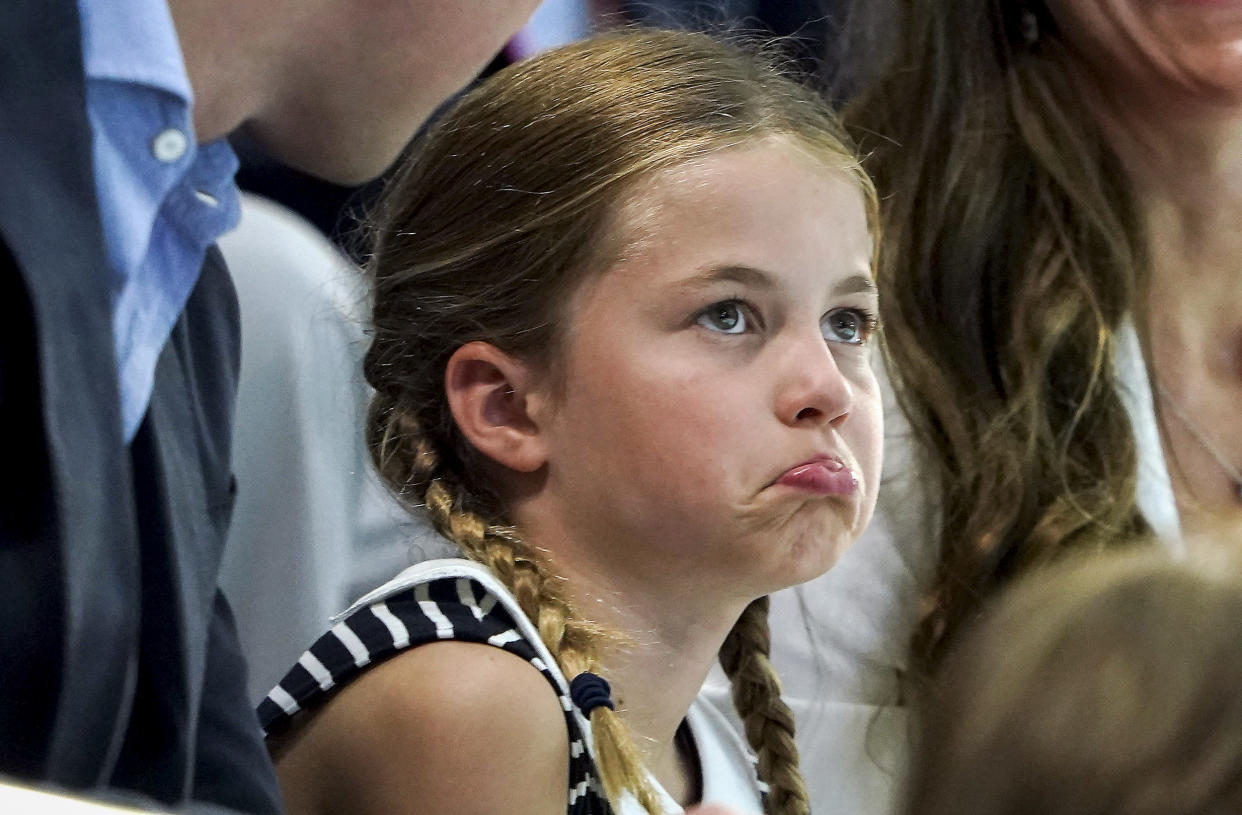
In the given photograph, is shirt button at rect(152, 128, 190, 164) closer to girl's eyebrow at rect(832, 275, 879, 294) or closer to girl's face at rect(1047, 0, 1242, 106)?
girl's eyebrow at rect(832, 275, 879, 294)

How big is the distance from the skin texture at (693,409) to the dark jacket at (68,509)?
0.60 ft

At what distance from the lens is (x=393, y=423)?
0.77 metres

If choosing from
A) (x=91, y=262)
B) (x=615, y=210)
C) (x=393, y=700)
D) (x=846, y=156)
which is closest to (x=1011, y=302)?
(x=846, y=156)

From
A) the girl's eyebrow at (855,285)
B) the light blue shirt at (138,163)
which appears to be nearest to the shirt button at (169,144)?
the light blue shirt at (138,163)

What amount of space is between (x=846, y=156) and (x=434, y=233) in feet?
0.64

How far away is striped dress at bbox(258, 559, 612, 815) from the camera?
667 mm

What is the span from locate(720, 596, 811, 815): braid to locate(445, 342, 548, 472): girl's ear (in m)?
0.18

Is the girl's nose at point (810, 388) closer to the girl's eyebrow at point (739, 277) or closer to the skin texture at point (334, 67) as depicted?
the girl's eyebrow at point (739, 277)

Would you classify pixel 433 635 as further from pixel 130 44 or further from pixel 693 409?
pixel 130 44

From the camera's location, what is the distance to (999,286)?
101 cm

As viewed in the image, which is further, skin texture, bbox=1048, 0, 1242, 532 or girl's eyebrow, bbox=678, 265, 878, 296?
skin texture, bbox=1048, 0, 1242, 532

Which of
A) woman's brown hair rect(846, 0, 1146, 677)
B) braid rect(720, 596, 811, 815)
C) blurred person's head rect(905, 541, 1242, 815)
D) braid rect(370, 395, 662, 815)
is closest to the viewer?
blurred person's head rect(905, 541, 1242, 815)

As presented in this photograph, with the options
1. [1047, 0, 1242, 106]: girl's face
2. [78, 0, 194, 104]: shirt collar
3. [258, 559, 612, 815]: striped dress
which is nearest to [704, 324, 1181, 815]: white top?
[1047, 0, 1242, 106]: girl's face

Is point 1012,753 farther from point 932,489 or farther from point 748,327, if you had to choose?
point 932,489
